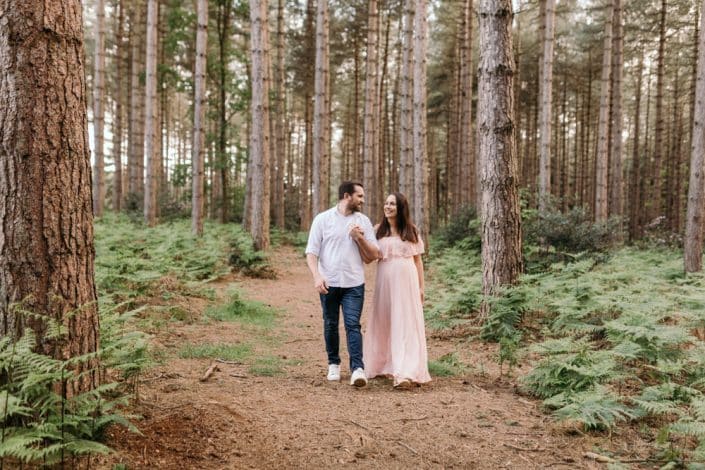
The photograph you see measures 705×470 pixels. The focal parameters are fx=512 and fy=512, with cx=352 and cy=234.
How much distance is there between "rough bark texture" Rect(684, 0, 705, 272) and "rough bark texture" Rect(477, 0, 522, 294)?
20.1ft

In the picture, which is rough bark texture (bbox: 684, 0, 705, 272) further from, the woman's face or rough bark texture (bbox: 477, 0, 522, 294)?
the woman's face

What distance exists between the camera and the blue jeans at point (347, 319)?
5.51 metres

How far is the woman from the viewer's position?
5.55 m

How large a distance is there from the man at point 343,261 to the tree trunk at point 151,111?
531 inches

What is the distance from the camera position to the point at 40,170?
10.6 feet

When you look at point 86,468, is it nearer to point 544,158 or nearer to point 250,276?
point 250,276

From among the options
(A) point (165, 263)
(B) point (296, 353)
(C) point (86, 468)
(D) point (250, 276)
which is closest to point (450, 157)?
(D) point (250, 276)

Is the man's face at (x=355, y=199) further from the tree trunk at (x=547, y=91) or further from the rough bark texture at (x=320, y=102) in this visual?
the rough bark texture at (x=320, y=102)

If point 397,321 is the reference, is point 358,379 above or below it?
below

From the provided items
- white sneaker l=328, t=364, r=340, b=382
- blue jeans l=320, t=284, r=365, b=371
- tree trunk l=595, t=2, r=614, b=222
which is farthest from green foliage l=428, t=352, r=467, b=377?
tree trunk l=595, t=2, r=614, b=222

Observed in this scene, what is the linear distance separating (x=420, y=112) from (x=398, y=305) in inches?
387

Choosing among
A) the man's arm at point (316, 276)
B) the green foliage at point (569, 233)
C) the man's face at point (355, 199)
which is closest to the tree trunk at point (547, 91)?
the green foliage at point (569, 233)

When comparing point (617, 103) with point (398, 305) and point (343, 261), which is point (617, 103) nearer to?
point (398, 305)

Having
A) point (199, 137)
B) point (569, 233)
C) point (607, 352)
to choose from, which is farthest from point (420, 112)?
point (607, 352)
